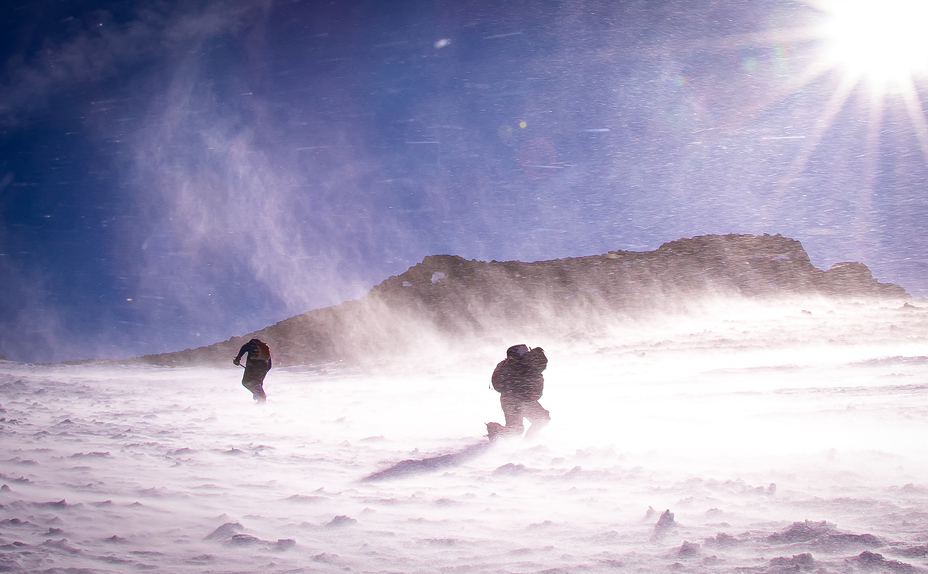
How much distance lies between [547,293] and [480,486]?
→ 5589cm

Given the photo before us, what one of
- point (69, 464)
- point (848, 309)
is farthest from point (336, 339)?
point (69, 464)

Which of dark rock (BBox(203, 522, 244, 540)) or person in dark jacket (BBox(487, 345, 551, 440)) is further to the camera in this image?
person in dark jacket (BBox(487, 345, 551, 440))

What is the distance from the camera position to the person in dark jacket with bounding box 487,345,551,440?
6.46 metres

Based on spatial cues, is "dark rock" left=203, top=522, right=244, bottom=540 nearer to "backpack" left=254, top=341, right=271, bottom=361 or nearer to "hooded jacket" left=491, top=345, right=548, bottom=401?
"hooded jacket" left=491, top=345, right=548, bottom=401

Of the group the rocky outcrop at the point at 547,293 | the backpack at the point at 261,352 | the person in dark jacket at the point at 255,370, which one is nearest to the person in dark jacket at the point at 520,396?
the person in dark jacket at the point at 255,370

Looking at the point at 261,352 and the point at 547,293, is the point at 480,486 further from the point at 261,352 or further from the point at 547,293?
the point at 547,293

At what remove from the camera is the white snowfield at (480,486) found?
287cm

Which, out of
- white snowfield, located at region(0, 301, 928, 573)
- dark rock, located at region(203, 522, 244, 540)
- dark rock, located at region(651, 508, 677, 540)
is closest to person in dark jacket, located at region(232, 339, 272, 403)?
white snowfield, located at region(0, 301, 928, 573)

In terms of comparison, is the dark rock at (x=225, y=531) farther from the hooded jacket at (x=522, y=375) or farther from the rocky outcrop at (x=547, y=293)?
the rocky outcrop at (x=547, y=293)

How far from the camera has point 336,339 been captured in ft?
175

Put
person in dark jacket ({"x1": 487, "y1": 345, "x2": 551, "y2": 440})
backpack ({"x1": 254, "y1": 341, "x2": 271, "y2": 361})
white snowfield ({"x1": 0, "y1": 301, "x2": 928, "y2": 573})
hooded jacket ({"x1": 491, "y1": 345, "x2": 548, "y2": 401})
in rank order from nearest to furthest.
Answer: white snowfield ({"x1": 0, "y1": 301, "x2": 928, "y2": 573}), person in dark jacket ({"x1": 487, "y1": 345, "x2": 551, "y2": 440}), hooded jacket ({"x1": 491, "y1": 345, "x2": 548, "y2": 401}), backpack ({"x1": 254, "y1": 341, "x2": 271, "y2": 361})

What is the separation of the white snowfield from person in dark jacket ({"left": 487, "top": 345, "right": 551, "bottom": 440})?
0.32 meters

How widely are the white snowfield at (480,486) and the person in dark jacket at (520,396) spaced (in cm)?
32

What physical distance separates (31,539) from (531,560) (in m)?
2.93
